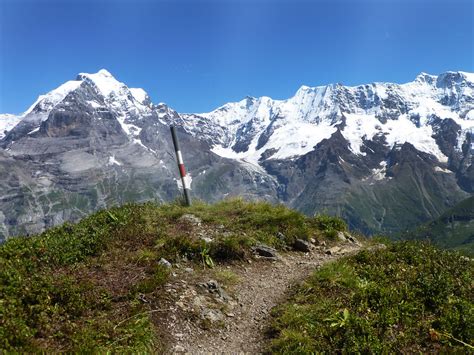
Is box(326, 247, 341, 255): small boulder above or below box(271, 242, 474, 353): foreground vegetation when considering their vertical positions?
above

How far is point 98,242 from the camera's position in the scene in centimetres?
1382

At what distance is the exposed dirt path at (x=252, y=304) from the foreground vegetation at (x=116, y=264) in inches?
27.0

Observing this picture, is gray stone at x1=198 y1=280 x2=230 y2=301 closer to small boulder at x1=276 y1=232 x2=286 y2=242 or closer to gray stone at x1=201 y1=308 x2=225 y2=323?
gray stone at x1=201 y1=308 x2=225 y2=323

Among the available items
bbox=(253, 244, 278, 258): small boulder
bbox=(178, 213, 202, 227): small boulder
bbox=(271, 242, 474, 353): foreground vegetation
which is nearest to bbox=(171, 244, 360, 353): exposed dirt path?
bbox=(253, 244, 278, 258): small boulder

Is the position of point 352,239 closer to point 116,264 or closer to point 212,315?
point 212,315

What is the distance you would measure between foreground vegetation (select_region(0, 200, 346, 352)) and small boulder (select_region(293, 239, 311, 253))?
0.84 feet

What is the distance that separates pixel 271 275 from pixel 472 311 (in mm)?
6269

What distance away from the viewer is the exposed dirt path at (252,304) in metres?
9.73

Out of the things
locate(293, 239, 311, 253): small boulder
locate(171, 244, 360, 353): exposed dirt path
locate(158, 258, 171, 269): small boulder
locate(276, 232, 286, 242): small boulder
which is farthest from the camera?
locate(276, 232, 286, 242): small boulder

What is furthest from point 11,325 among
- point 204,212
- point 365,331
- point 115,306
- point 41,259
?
point 204,212

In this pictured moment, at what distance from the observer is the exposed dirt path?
973 centimetres

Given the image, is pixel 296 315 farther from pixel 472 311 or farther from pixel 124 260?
pixel 124 260

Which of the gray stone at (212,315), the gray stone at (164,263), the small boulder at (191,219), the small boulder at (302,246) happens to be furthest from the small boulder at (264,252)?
the gray stone at (212,315)

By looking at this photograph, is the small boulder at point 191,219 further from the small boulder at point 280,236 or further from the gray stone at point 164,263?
the gray stone at point 164,263
